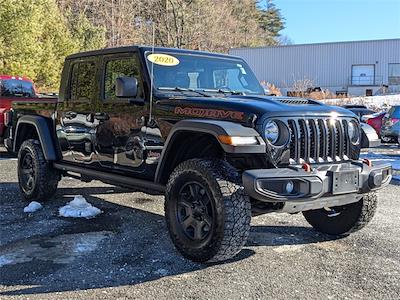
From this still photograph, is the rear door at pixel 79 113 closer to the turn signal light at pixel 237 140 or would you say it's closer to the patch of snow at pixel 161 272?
the patch of snow at pixel 161 272

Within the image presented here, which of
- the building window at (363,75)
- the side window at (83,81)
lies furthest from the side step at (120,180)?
the building window at (363,75)

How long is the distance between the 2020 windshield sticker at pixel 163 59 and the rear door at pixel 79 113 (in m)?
0.88

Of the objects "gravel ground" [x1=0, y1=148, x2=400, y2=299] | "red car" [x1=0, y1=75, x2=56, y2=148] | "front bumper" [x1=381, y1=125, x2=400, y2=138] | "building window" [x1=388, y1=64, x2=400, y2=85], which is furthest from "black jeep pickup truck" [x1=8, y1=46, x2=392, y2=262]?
"building window" [x1=388, y1=64, x2=400, y2=85]

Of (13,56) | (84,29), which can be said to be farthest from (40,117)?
(84,29)

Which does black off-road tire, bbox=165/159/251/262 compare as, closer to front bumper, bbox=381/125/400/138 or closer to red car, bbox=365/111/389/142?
front bumper, bbox=381/125/400/138

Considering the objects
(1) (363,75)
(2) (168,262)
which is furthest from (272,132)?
(1) (363,75)

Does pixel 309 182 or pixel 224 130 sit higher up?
pixel 224 130

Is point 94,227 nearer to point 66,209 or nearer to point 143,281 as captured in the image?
point 66,209

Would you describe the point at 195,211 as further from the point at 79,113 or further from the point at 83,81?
the point at 83,81

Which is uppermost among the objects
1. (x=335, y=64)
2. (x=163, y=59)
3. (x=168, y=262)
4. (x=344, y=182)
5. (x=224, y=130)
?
(x=335, y=64)

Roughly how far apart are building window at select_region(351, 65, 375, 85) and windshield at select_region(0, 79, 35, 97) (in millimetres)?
43494

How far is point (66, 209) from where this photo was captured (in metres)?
5.93

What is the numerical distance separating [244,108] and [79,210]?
8.95ft

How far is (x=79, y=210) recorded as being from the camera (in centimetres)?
591
